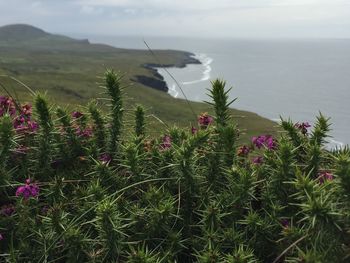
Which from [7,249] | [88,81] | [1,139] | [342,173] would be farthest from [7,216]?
[88,81]

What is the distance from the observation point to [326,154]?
3.64 metres

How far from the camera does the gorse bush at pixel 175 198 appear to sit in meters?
2.82

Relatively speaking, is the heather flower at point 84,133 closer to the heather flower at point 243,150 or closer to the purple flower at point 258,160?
the heather flower at point 243,150

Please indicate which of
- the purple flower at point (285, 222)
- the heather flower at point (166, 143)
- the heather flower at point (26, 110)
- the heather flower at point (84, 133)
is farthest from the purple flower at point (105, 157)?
the purple flower at point (285, 222)

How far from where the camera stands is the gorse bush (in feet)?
9.25

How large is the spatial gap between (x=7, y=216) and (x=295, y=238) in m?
2.35

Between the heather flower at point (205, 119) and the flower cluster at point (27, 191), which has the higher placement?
the heather flower at point (205, 119)

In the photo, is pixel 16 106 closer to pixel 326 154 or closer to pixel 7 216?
pixel 7 216

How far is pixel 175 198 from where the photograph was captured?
11.8 ft

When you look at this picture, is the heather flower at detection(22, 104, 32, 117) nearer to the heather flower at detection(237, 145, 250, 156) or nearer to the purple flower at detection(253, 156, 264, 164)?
the heather flower at detection(237, 145, 250, 156)

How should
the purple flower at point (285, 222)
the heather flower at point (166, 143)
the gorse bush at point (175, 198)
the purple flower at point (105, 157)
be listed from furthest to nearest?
1. the heather flower at point (166, 143)
2. the purple flower at point (105, 157)
3. the purple flower at point (285, 222)
4. the gorse bush at point (175, 198)

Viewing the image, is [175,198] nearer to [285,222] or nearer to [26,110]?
[285,222]

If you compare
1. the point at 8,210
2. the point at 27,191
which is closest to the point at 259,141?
the point at 27,191

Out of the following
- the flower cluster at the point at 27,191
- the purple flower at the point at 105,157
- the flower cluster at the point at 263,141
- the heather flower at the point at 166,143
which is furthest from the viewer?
the flower cluster at the point at 263,141
